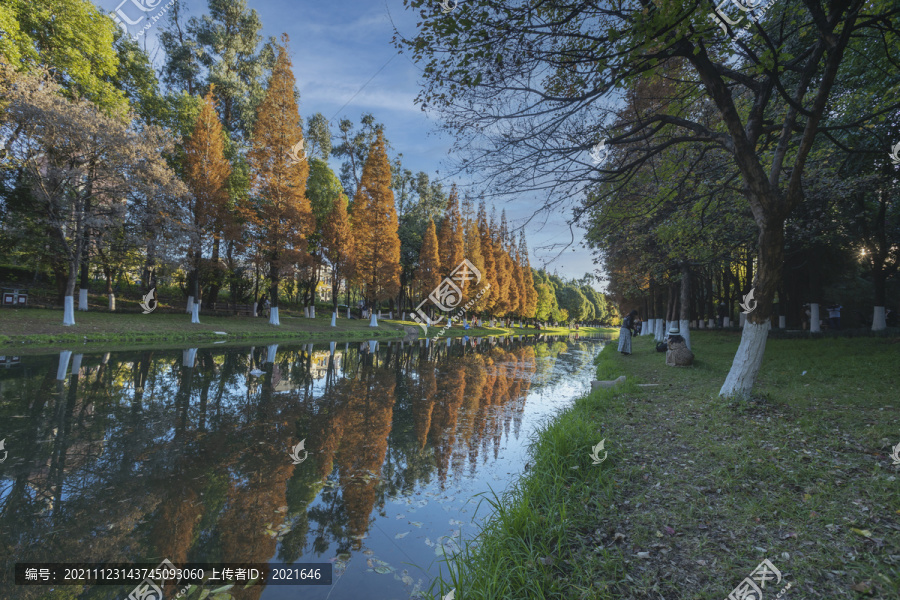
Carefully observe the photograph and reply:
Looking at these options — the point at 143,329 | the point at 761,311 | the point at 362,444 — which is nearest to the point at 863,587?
the point at 761,311

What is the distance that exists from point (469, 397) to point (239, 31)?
32.1 metres

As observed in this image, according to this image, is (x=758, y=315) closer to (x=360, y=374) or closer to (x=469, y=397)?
(x=469, y=397)

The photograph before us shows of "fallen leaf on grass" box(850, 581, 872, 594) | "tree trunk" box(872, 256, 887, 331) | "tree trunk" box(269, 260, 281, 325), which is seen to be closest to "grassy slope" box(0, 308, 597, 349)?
"tree trunk" box(269, 260, 281, 325)

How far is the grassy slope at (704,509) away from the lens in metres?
2.39

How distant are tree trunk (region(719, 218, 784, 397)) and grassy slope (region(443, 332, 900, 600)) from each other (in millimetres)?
416

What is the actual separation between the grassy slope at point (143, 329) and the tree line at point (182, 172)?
3.42 feet

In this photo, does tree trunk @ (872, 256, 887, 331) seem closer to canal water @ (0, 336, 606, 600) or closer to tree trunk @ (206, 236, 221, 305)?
canal water @ (0, 336, 606, 600)

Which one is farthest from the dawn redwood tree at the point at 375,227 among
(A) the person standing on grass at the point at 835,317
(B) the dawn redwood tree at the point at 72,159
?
(A) the person standing on grass at the point at 835,317

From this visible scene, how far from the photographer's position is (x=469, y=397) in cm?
916

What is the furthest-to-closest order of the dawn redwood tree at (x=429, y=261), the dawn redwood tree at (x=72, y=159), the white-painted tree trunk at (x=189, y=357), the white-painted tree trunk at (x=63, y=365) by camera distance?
1. the dawn redwood tree at (x=429, y=261)
2. the dawn redwood tree at (x=72, y=159)
3. the white-painted tree trunk at (x=189, y=357)
4. the white-painted tree trunk at (x=63, y=365)

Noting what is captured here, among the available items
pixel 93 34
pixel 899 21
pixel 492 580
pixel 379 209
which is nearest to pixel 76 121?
pixel 93 34

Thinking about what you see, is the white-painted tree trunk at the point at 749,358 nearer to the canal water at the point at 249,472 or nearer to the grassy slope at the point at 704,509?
the grassy slope at the point at 704,509

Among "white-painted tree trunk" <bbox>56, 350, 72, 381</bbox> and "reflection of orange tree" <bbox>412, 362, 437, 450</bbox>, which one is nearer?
"reflection of orange tree" <bbox>412, 362, 437, 450</bbox>

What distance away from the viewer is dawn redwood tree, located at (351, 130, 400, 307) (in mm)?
27984
